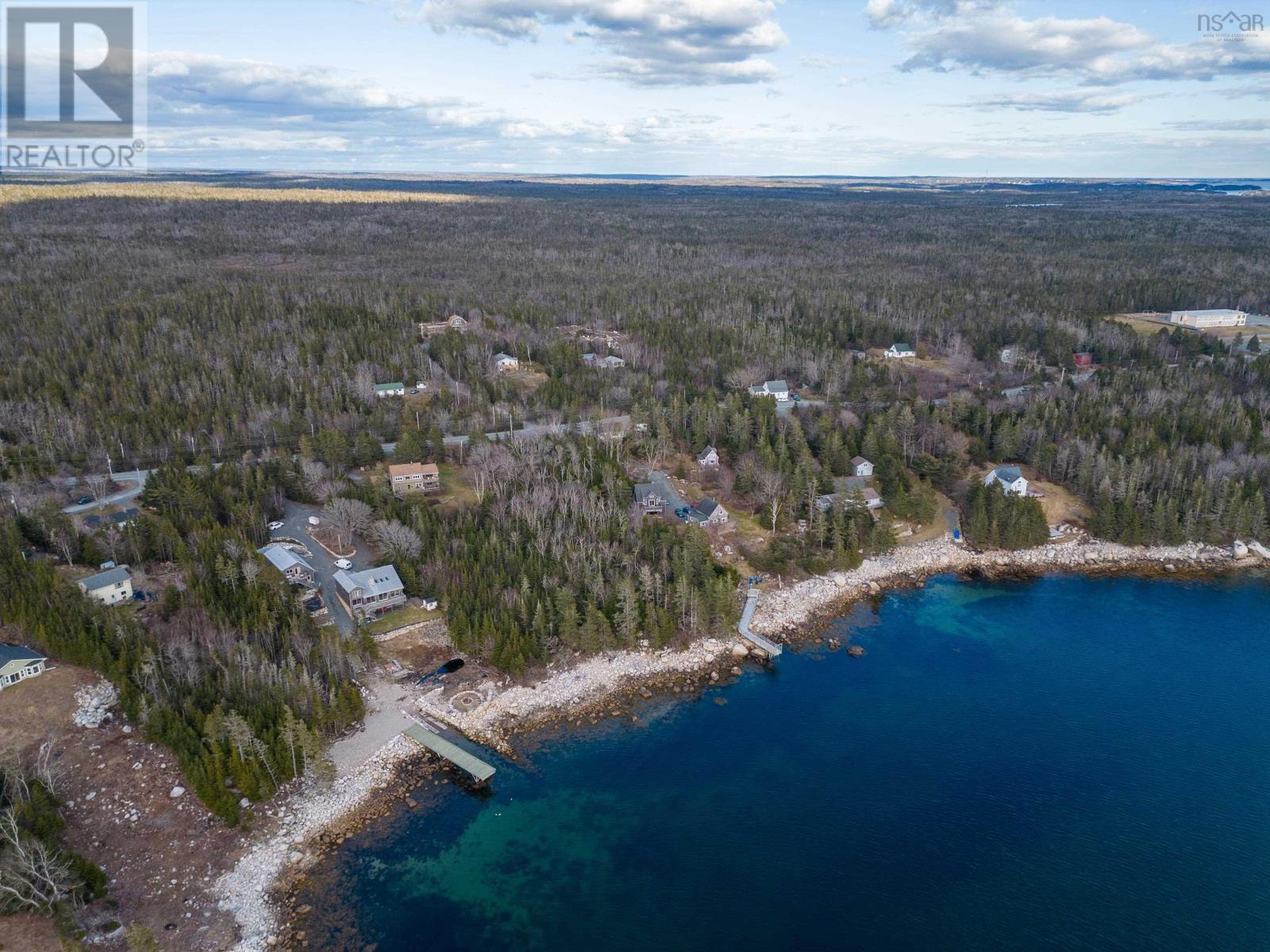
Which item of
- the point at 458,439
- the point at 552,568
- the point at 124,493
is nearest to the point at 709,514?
the point at 552,568

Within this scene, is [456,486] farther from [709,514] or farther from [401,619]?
[709,514]

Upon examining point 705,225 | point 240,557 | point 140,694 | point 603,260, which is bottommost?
point 140,694

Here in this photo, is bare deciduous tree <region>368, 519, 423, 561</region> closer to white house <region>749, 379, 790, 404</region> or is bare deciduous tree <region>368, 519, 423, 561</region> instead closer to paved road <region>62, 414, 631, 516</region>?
paved road <region>62, 414, 631, 516</region>

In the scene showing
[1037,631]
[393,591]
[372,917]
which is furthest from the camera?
[1037,631]

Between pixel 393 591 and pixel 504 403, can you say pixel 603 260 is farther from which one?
pixel 393 591

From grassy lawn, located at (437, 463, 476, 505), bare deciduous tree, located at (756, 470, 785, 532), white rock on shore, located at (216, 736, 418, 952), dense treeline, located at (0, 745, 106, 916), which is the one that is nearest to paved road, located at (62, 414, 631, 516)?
grassy lawn, located at (437, 463, 476, 505)

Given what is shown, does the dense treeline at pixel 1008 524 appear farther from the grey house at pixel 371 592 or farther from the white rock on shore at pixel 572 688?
the grey house at pixel 371 592

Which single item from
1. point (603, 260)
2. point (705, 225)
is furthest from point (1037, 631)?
point (705, 225)
